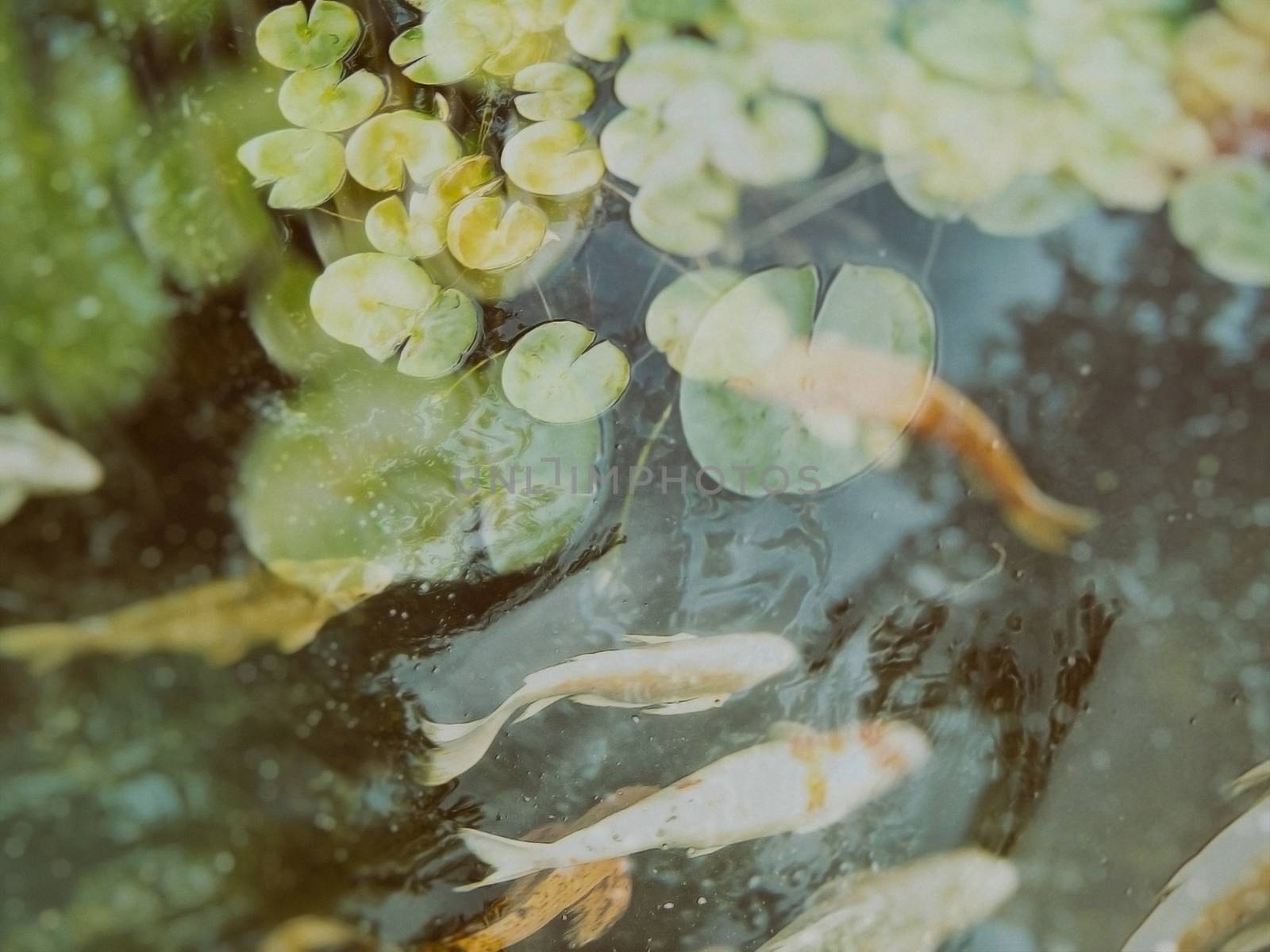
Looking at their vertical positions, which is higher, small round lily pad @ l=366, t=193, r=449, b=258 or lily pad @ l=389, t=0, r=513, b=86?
lily pad @ l=389, t=0, r=513, b=86

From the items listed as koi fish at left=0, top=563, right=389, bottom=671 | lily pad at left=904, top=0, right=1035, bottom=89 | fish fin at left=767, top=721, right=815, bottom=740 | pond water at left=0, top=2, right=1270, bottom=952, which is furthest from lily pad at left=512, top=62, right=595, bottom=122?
fish fin at left=767, top=721, right=815, bottom=740

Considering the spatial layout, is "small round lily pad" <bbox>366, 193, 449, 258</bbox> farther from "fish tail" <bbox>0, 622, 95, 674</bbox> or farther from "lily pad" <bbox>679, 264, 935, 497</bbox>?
"fish tail" <bbox>0, 622, 95, 674</bbox>

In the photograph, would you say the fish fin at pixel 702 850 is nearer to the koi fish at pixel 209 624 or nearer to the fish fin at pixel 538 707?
the fish fin at pixel 538 707

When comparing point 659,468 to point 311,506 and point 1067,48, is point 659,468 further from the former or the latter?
point 1067,48

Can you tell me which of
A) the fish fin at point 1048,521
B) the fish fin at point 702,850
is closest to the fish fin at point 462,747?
the fish fin at point 702,850

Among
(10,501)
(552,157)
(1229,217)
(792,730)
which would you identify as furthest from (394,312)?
(1229,217)

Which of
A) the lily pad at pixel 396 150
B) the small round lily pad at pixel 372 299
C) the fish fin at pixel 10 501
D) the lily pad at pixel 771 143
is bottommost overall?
the fish fin at pixel 10 501

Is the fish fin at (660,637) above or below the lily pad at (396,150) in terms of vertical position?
below

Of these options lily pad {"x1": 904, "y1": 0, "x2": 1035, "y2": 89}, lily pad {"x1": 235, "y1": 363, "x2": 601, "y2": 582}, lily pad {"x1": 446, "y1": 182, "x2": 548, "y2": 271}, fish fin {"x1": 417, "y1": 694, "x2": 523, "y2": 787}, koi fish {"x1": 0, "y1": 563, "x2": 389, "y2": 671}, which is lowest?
fish fin {"x1": 417, "y1": 694, "x2": 523, "y2": 787}
